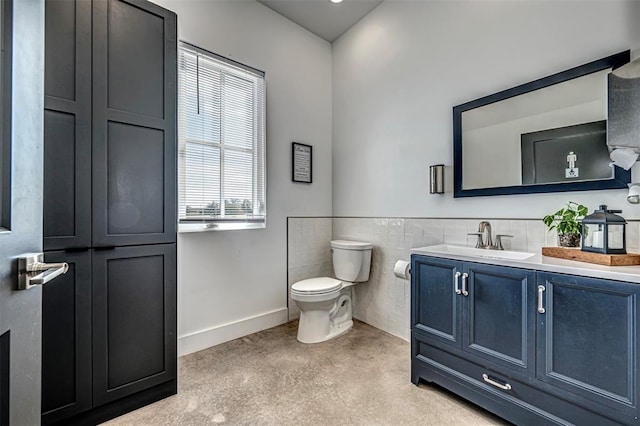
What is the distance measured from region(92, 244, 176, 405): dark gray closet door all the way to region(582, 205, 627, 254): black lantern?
2.18 m

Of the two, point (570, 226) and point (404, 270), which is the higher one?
point (570, 226)

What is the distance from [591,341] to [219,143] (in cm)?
260

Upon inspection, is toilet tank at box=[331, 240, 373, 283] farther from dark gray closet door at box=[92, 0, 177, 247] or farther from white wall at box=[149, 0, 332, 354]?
dark gray closet door at box=[92, 0, 177, 247]

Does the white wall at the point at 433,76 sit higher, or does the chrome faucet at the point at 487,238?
the white wall at the point at 433,76

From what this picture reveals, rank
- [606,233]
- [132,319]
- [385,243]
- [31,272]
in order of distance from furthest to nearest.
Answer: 1. [385,243]
2. [132,319]
3. [606,233]
4. [31,272]

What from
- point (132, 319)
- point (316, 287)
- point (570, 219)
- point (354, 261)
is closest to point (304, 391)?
point (316, 287)

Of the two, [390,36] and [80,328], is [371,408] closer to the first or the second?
[80,328]

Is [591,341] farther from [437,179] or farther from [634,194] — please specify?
[437,179]

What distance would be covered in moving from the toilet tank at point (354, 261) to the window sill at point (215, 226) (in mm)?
776

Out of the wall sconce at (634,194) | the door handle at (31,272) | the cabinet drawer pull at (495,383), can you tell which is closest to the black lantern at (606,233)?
the wall sconce at (634,194)

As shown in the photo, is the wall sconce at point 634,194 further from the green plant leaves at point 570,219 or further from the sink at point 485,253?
the sink at point 485,253

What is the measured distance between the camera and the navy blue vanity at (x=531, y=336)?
1172 millimetres

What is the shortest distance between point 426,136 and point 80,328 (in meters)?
2.53

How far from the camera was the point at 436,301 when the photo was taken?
179cm
